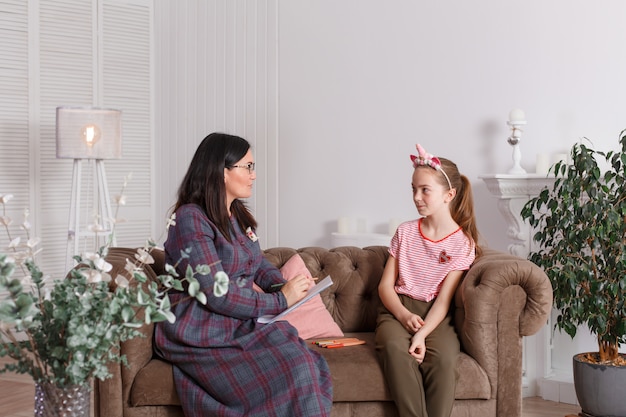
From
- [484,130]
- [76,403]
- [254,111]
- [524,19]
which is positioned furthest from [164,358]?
[254,111]

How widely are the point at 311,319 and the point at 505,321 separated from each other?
2.40 ft

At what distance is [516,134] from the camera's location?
3809mm

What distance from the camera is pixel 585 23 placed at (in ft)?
12.3

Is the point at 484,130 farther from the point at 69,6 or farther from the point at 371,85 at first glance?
the point at 69,6

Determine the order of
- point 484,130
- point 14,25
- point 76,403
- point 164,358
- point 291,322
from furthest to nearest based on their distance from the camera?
point 14,25
point 484,130
point 291,322
point 164,358
point 76,403

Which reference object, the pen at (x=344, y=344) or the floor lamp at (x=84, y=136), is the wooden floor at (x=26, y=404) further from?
the pen at (x=344, y=344)

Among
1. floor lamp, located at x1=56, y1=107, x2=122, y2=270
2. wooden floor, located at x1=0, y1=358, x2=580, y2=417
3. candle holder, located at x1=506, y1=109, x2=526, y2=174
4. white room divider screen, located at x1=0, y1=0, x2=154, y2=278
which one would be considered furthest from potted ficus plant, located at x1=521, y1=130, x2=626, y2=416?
white room divider screen, located at x1=0, y1=0, x2=154, y2=278

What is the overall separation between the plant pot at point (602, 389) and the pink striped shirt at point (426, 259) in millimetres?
835

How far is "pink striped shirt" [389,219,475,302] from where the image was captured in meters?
2.93

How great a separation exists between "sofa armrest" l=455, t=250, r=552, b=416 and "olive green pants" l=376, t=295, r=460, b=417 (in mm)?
117

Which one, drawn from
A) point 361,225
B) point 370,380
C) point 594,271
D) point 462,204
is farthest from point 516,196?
point 370,380

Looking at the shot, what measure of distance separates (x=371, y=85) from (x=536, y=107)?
1056 mm

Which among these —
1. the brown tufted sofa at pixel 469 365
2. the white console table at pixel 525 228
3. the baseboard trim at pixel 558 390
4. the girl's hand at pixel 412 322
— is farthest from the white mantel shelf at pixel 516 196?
the girl's hand at pixel 412 322

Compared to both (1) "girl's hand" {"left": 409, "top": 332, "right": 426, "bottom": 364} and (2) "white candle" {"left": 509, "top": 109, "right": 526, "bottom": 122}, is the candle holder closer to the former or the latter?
(2) "white candle" {"left": 509, "top": 109, "right": 526, "bottom": 122}
